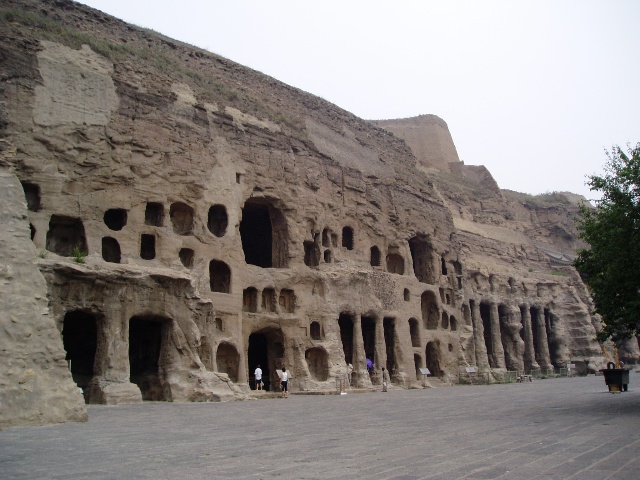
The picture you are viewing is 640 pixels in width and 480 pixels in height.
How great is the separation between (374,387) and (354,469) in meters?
24.1

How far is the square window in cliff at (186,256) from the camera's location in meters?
24.5

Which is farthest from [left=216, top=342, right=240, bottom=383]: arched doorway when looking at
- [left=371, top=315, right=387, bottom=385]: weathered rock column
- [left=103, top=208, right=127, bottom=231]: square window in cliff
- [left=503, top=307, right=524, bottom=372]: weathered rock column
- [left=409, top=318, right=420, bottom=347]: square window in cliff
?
[left=503, top=307, right=524, bottom=372]: weathered rock column

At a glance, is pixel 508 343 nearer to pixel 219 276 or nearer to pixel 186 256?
pixel 219 276

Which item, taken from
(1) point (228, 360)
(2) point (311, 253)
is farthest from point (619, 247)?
(2) point (311, 253)

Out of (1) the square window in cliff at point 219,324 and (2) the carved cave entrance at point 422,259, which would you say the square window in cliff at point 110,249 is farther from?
(2) the carved cave entrance at point 422,259

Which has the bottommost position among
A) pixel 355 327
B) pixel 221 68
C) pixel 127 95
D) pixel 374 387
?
pixel 374 387

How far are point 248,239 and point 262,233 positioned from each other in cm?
91

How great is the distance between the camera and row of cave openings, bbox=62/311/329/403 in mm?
20355

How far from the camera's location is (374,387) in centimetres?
2970

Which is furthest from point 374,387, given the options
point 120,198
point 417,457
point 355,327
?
point 417,457

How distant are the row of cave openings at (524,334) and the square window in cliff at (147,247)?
25253 millimetres

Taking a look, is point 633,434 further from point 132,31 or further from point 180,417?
point 132,31

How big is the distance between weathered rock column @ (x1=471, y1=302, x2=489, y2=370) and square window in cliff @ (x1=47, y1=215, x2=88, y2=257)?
90.3 feet

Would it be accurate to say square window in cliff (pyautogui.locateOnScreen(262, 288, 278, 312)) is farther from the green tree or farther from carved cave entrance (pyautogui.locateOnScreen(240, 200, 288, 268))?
the green tree
